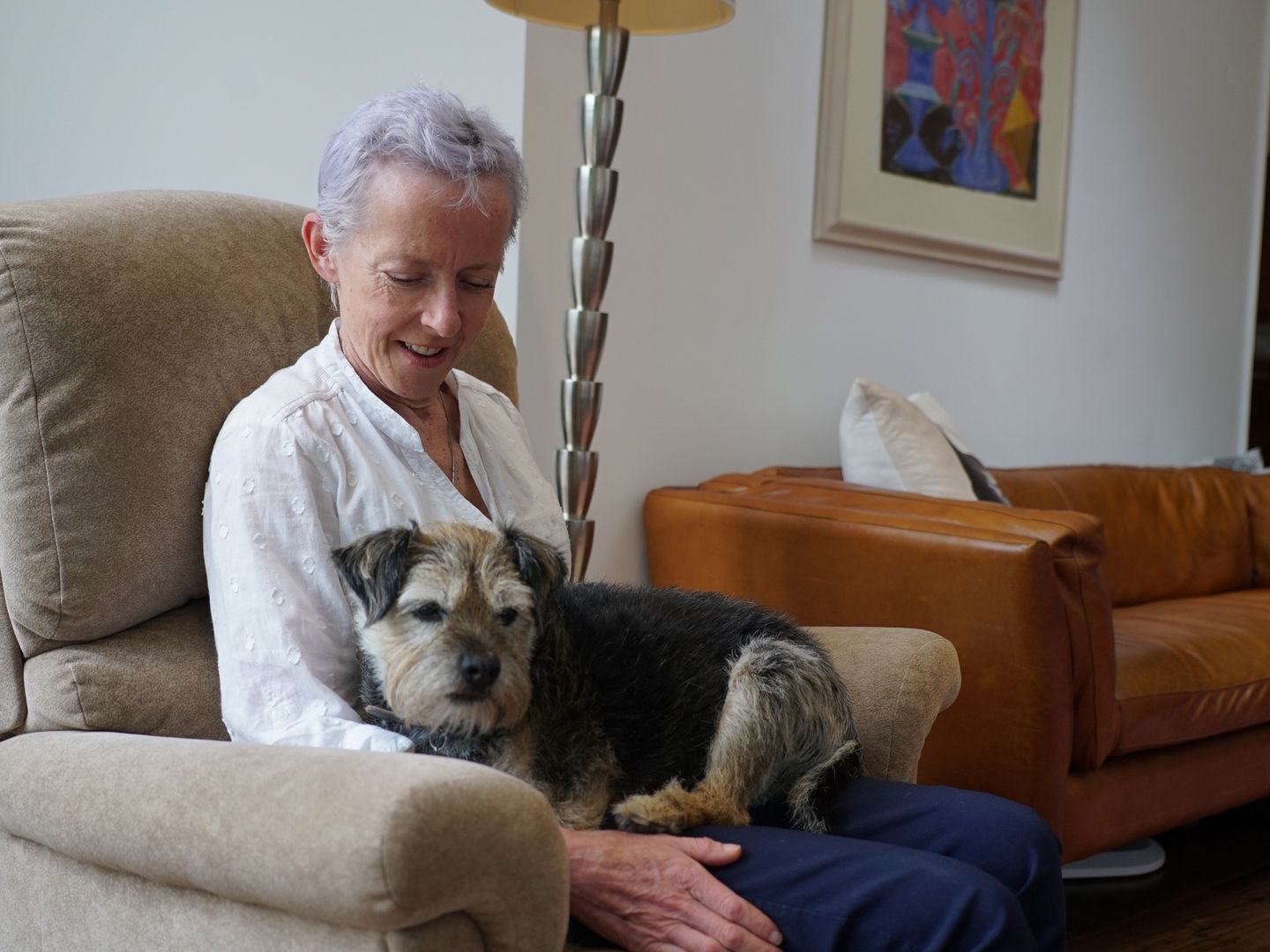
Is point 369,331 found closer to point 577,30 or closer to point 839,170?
point 577,30

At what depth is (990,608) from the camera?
2.46 m

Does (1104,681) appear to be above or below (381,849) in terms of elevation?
below

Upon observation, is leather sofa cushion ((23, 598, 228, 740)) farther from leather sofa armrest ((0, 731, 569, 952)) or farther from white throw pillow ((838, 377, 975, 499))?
white throw pillow ((838, 377, 975, 499))

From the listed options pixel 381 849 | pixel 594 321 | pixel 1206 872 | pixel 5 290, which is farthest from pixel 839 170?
pixel 381 849

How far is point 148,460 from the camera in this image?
4.94 ft

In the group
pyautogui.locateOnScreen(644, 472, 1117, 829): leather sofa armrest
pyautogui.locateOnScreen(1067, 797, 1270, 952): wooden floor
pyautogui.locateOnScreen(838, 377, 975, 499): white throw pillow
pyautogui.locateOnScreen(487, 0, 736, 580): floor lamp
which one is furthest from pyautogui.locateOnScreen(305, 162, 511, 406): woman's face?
pyautogui.locateOnScreen(1067, 797, 1270, 952): wooden floor

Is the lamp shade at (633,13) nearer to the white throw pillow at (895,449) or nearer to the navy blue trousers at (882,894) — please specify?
the white throw pillow at (895,449)

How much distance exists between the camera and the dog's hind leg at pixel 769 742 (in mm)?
1477

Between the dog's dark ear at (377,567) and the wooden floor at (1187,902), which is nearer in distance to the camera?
the dog's dark ear at (377,567)

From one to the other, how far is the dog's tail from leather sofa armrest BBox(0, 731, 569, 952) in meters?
0.46

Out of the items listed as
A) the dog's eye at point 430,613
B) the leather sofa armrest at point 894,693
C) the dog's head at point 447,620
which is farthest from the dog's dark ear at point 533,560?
the leather sofa armrest at point 894,693

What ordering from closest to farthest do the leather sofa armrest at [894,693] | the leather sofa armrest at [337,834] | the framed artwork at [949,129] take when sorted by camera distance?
the leather sofa armrest at [337,834] → the leather sofa armrest at [894,693] → the framed artwork at [949,129]

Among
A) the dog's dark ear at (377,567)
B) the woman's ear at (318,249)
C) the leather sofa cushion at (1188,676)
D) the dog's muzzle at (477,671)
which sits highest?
the woman's ear at (318,249)

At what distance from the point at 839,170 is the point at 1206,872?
2133 millimetres
